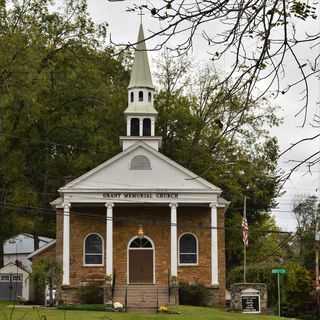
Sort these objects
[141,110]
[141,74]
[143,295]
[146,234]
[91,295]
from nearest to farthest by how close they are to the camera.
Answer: [91,295] < [143,295] < [146,234] < [141,110] < [141,74]

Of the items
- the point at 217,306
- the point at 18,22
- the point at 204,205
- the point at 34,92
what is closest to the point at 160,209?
the point at 204,205

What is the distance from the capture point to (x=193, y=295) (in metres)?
39.7

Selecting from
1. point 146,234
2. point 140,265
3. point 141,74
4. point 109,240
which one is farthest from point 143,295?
point 141,74

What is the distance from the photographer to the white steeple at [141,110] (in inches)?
1762

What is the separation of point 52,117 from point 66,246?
34.2 feet

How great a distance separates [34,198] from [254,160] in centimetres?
1383

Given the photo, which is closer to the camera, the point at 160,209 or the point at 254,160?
the point at 160,209

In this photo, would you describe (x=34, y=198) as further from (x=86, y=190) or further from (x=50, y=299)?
(x=50, y=299)

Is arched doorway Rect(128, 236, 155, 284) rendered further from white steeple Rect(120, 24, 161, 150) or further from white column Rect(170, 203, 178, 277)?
white steeple Rect(120, 24, 161, 150)

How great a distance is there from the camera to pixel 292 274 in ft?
134

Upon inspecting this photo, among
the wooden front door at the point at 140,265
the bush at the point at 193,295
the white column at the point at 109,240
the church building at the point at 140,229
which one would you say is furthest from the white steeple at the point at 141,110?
the bush at the point at 193,295

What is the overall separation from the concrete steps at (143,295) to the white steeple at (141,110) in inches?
303

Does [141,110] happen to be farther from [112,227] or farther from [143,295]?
[143,295]

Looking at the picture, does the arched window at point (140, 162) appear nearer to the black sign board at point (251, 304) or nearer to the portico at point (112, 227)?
the portico at point (112, 227)
